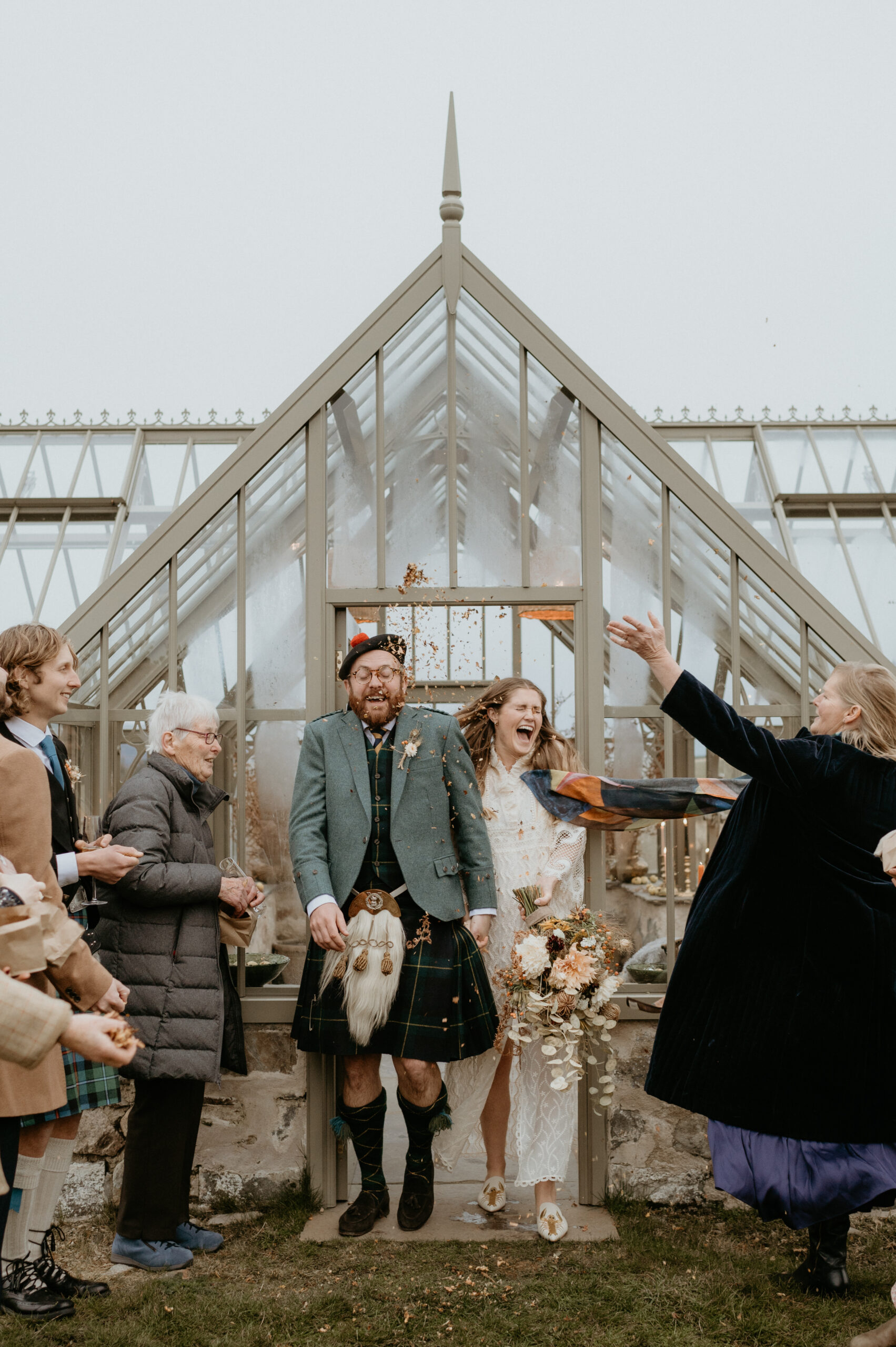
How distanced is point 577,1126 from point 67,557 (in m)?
4.97

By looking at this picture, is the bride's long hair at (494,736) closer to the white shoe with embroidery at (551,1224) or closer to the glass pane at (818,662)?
the glass pane at (818,662)

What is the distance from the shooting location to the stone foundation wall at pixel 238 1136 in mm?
4051

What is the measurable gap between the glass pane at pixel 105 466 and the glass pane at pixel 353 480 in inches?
142

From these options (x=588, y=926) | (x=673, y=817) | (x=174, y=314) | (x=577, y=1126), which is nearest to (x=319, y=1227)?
(x=577, y=1126)

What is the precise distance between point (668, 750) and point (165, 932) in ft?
6.90

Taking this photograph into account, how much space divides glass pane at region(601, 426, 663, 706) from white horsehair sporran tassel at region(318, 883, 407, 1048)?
1378mm

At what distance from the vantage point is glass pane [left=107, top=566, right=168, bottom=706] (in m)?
4.31

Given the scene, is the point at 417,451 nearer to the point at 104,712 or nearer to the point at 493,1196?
the point at 104,712

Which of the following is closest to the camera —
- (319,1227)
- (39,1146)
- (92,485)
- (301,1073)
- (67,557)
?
(39,1146)

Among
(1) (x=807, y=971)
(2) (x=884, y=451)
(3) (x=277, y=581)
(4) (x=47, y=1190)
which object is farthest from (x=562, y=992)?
(2) (x=884, y=451)

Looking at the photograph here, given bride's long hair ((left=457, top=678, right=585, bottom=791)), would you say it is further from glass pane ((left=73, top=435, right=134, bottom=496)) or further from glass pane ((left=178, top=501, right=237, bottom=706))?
glass pane ((left=73, top=435, right=134, bottom=496))

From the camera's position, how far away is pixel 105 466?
25.5 feet

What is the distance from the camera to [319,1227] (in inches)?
153

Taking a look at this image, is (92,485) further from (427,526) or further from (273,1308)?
(273,1308)
